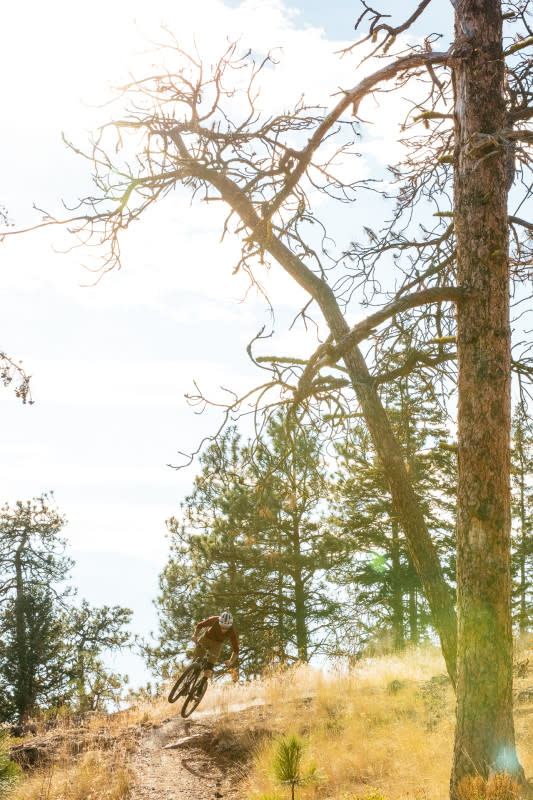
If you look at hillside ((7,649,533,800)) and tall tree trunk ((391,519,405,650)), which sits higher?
tall tree trunk ((391,519,405,650))

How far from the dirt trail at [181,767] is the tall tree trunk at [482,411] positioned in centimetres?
400

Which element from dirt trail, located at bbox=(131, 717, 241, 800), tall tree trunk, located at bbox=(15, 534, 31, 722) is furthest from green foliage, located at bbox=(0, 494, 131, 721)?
dirt trail, located at bbox=(131, 717, 241, 800)

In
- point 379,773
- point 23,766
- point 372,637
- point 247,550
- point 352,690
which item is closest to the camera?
point 379,773

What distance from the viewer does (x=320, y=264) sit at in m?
8.42

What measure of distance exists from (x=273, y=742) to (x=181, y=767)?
1407 mm

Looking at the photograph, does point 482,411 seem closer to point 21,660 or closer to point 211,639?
point 211,639

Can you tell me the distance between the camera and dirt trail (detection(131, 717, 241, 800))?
8.15m

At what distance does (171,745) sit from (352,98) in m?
9.13

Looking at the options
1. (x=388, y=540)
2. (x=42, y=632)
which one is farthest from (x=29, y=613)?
(x=388, y=540)

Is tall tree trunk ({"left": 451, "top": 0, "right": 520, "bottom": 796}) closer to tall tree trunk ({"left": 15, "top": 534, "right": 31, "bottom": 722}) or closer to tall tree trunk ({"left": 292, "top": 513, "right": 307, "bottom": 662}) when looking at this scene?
tall tree trunk ({"left": 292, "top": 513, "right": 307, "bottom": 662})

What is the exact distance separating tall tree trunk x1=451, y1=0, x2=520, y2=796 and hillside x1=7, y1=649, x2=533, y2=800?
137cm

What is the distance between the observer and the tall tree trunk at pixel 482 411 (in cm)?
520

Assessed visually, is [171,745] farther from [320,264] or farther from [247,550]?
[247,550]

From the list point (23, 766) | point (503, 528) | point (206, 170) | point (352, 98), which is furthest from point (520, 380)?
point (23, 766)
